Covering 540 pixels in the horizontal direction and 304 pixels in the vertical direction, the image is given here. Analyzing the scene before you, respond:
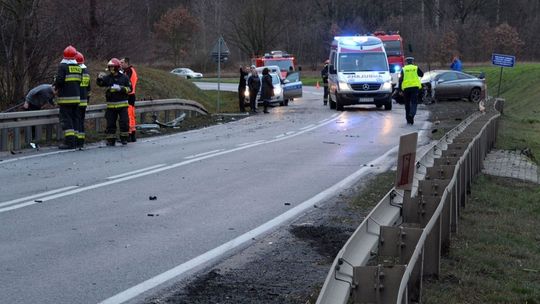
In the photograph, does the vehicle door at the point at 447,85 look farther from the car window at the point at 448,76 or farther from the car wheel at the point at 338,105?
the car wheel at the point at 338,105

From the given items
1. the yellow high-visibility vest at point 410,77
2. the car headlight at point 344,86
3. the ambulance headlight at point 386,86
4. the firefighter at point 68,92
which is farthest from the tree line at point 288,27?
the firefighter at point 68,92

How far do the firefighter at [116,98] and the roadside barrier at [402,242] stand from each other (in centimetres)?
865

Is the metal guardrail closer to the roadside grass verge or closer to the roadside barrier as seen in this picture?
the roadside barrier

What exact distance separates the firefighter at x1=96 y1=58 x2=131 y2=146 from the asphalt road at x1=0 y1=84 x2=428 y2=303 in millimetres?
609

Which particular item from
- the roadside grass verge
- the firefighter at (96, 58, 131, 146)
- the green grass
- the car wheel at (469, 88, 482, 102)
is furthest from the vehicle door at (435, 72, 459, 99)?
the roadside grass verge

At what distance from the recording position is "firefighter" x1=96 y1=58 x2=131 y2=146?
55.3ft

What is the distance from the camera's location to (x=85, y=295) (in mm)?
5727

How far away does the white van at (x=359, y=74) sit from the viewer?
2948 centimetres

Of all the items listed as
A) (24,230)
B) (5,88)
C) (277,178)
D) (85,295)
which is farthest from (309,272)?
(5,88)

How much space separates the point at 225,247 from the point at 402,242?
7.52ft

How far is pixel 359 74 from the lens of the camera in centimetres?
2972

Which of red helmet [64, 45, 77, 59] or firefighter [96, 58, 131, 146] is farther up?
red helmet [64, 45, 77, 59]

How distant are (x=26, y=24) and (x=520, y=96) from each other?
24736 millimetres

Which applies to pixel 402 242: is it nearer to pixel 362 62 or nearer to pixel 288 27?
pixel 362 62
